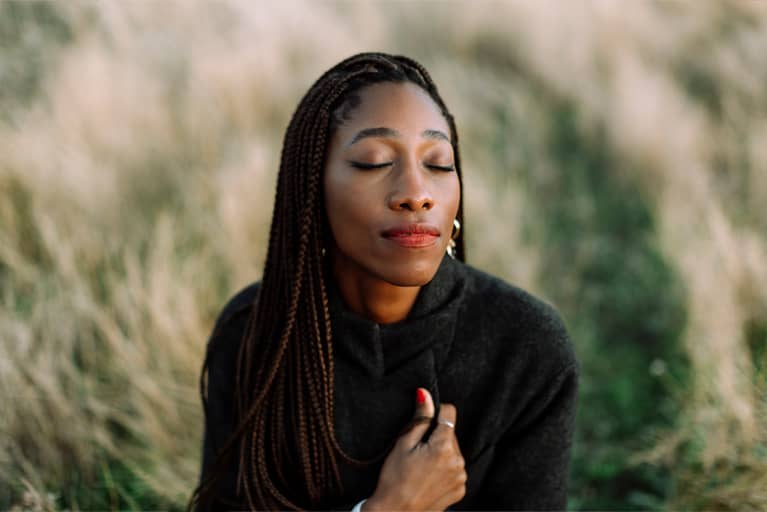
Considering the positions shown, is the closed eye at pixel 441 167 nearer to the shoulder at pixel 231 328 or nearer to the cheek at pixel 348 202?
the cheek at pixel 348 202

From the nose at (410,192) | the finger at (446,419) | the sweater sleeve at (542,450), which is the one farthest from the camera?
the sweater sleeve at (542,450)

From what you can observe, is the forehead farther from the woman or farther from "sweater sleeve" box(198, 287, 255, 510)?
"sweater sleeve" box(198, 287, 255, 510)

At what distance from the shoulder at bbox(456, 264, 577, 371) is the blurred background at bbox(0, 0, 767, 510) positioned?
1.15 meters

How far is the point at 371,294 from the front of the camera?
1.90 metres

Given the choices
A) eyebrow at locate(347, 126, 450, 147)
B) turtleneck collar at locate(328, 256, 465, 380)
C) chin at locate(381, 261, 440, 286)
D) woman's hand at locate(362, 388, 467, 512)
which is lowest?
woman's hand at locate(362, 388, 467, 512)

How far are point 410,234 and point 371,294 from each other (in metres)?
0.27

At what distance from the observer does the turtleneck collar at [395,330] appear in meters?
1.92

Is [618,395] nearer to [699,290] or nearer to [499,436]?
[699,290]

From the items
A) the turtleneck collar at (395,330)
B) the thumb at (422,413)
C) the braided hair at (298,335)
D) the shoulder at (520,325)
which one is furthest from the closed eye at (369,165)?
the thumb at (422,413)

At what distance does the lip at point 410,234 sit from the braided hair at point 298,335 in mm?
230

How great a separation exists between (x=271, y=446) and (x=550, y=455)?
732 mm

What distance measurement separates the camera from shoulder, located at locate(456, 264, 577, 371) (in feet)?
6.50

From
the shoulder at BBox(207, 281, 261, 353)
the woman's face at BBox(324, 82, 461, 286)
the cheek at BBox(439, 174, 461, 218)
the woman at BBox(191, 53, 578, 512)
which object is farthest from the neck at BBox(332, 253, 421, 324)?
the shoulder at BBox(207, 281, 261, 353)

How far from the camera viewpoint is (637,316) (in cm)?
429
